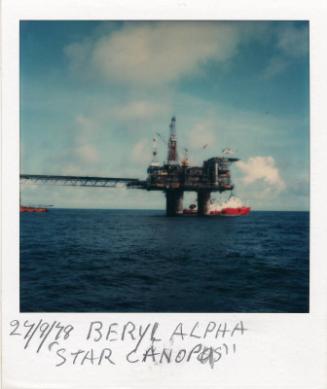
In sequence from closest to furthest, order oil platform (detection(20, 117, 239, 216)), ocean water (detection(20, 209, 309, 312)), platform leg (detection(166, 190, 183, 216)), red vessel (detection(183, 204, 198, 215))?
1. ocean water (detection(20, 209, 309, 312))
2. oil platform (detection(20, 117, 239, 216))
3. platform leg (detection(166, 190, 183, 216))
4. red vessel (detection(183, 204, 198, 215))

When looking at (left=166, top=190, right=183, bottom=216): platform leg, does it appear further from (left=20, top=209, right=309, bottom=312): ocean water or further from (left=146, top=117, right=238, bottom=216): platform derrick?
(left=20, top=209, right=309, bottom=312): ocean water

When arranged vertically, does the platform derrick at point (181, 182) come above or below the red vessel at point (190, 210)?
above

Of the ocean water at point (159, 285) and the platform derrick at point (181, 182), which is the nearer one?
the ocean water at point (159, 285)

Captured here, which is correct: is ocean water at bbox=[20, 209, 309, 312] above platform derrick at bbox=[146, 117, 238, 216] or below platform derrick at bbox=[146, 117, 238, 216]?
below

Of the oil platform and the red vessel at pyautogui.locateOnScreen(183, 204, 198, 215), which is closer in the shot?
the oil platform

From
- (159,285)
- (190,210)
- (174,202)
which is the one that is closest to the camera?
(159,285)

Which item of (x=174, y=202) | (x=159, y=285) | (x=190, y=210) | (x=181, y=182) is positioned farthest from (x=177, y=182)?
(x=159, y=285)

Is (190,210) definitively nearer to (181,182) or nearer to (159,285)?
(181,182)

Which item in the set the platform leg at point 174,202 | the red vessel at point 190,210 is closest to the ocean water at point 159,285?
the platform leg at point 174,202

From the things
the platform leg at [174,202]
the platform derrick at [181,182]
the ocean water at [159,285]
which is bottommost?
the ocean water at [159,285]

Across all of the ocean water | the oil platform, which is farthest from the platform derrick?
the ocean water

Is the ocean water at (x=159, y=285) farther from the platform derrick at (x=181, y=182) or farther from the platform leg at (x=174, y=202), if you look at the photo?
the platform leg at (x=174, y=202)
